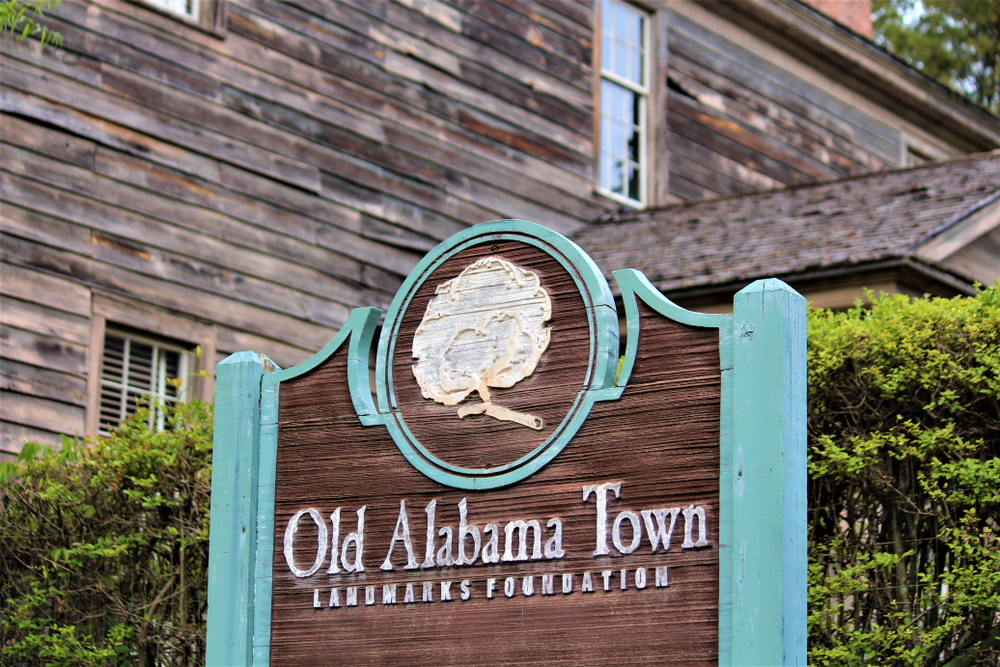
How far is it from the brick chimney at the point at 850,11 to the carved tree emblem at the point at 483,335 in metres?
13.7

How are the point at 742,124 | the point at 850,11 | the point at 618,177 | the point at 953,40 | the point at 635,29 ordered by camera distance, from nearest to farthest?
the point at 618,177 < the point at 635,29 < the point at 742,124 < the point at 850,11 < the point at 953,40

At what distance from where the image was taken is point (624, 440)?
3.80 meters

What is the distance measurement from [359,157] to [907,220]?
4.34 metres

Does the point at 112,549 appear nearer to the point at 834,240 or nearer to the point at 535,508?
the point at 535,508

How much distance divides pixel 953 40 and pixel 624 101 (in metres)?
15.5

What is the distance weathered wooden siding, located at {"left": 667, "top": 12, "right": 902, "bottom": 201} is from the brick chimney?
178cm

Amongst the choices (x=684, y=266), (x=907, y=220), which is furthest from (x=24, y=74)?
(x=907, y=220)

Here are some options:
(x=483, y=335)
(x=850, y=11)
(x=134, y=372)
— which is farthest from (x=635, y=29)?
(x=483, y=335)

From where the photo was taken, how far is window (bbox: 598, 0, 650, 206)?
13055mm

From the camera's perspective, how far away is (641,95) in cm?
1345

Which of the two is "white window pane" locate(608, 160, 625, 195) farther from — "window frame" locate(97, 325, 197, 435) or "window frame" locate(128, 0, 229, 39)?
"window frame" locate(97, 325, 197, 435)

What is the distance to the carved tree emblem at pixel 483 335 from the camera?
4012mm

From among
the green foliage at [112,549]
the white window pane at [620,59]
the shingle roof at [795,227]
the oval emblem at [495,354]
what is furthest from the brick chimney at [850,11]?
the oval emblem at [495,354]

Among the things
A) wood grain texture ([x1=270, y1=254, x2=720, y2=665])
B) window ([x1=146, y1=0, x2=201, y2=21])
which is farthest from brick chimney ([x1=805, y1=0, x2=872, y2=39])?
wood grain texture ([x1=270, y1=254, x2=720, y2=665])
